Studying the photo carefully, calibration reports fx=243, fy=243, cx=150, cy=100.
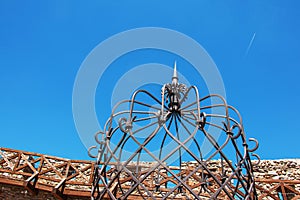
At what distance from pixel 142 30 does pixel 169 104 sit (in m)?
0.69

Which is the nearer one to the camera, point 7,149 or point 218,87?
point 218,87

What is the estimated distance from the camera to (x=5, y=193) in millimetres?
4480

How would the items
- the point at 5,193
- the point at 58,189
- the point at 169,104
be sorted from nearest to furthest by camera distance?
the point at 169,104 < the point at 58,189 < the point at 5,193

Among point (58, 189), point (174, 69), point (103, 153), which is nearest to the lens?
point (103, 153)

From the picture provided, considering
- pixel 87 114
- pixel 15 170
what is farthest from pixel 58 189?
pixel 87 114

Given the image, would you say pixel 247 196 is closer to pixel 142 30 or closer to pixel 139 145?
pixel 139 145

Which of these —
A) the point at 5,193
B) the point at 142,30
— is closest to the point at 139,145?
the point at 142,30

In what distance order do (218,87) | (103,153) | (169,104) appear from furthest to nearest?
(218,87), (169,104), (103,153)

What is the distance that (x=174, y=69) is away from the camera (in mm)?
1950

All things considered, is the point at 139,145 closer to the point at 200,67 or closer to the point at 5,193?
the point at 200,67

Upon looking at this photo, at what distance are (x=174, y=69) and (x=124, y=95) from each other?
543 millimetres

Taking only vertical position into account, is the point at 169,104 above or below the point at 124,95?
below

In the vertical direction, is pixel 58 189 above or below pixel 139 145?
above

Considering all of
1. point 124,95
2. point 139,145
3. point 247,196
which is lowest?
point 247,196
